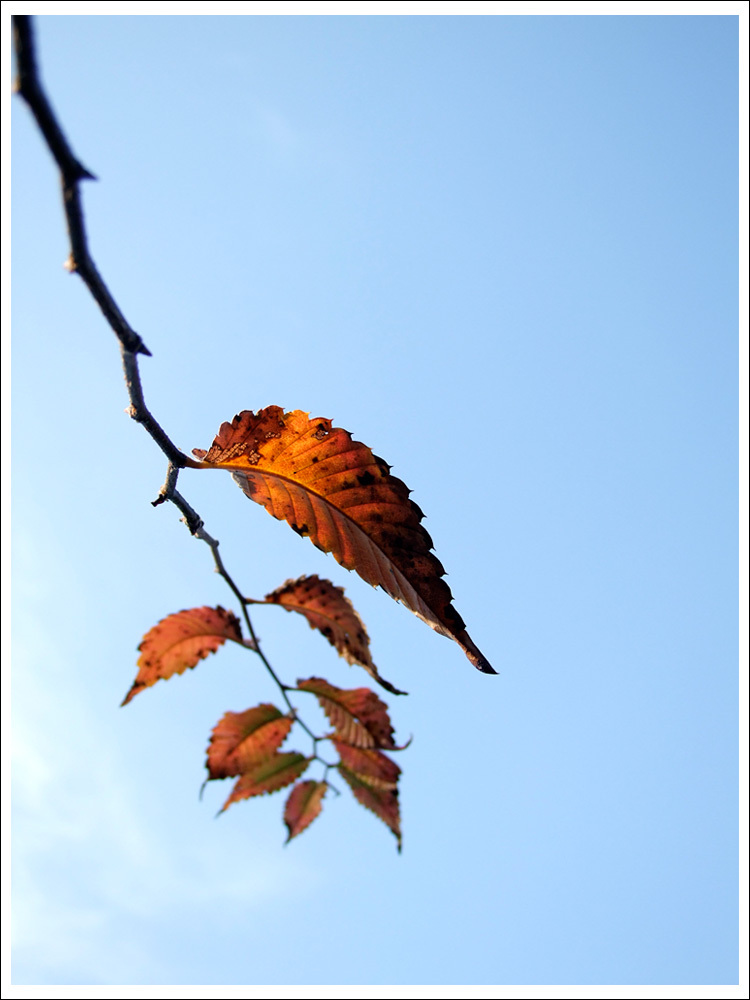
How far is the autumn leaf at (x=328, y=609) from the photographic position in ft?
2.61

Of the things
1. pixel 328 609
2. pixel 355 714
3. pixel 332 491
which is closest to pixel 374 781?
pixel 355 714

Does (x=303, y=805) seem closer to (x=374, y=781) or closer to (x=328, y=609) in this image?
(x=374, y=781)

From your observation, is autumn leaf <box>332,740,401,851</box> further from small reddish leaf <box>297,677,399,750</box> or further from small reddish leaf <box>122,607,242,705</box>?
small reddish leaf <box>122,607,242,705</box>

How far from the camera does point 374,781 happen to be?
2.58 feet

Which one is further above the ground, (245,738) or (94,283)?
(94,283)

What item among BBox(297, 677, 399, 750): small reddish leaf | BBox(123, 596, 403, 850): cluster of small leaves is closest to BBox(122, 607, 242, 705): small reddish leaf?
BBox(123, 596, 403, 850): cluster of small leaves

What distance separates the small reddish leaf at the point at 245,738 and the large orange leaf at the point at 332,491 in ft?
0.69

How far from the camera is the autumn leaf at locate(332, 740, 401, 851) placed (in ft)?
2.58

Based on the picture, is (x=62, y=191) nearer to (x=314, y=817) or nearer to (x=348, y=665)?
(x=348, y=665)

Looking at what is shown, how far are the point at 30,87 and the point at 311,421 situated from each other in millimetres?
576

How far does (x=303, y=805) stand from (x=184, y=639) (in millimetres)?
245

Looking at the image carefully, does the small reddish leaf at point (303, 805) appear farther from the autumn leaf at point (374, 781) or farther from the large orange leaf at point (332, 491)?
the large orange leaf at point (332, 491)

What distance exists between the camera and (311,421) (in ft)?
3.23

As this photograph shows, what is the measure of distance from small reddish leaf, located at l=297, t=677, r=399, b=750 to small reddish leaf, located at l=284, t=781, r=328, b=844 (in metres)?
0.09
